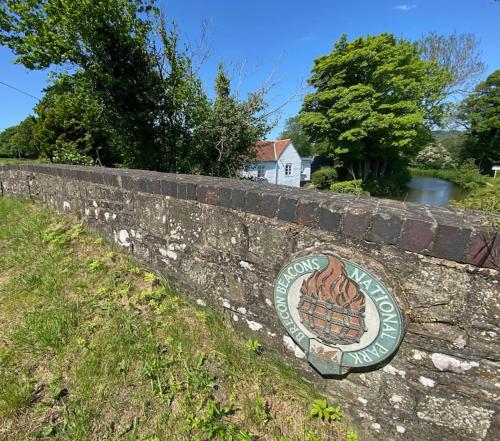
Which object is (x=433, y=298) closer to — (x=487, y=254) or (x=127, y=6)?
(x=487, y=254)

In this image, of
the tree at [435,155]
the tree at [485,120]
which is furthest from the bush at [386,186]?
the tree at [435,155]

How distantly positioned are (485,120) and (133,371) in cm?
3987

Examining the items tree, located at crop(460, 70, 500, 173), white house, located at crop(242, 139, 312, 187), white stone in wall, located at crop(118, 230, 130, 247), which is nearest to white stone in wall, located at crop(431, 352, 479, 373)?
white stone in wall, located at crop(118, 230, 130, 247)

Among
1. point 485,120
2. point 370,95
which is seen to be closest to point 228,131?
point 370,95

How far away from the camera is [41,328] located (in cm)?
208

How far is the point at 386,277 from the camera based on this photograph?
4.33 ft

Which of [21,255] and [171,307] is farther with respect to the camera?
[21,255]

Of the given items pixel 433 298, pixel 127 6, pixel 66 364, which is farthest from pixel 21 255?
pixel 127 6

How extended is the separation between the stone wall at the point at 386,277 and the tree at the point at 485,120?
1478 inches

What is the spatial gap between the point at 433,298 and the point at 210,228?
60.1 inches

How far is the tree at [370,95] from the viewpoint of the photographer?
17906 mm

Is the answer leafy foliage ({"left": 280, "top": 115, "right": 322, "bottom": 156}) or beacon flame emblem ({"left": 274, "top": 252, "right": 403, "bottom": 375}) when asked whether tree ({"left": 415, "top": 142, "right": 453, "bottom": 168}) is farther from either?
beacon flame emblem ({"left": 274, "top": 252, "right": 403, "bottom": 375})

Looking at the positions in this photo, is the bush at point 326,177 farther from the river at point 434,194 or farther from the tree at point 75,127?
the tree at point 75,127

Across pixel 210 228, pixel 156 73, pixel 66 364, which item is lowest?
pixel 66 364
